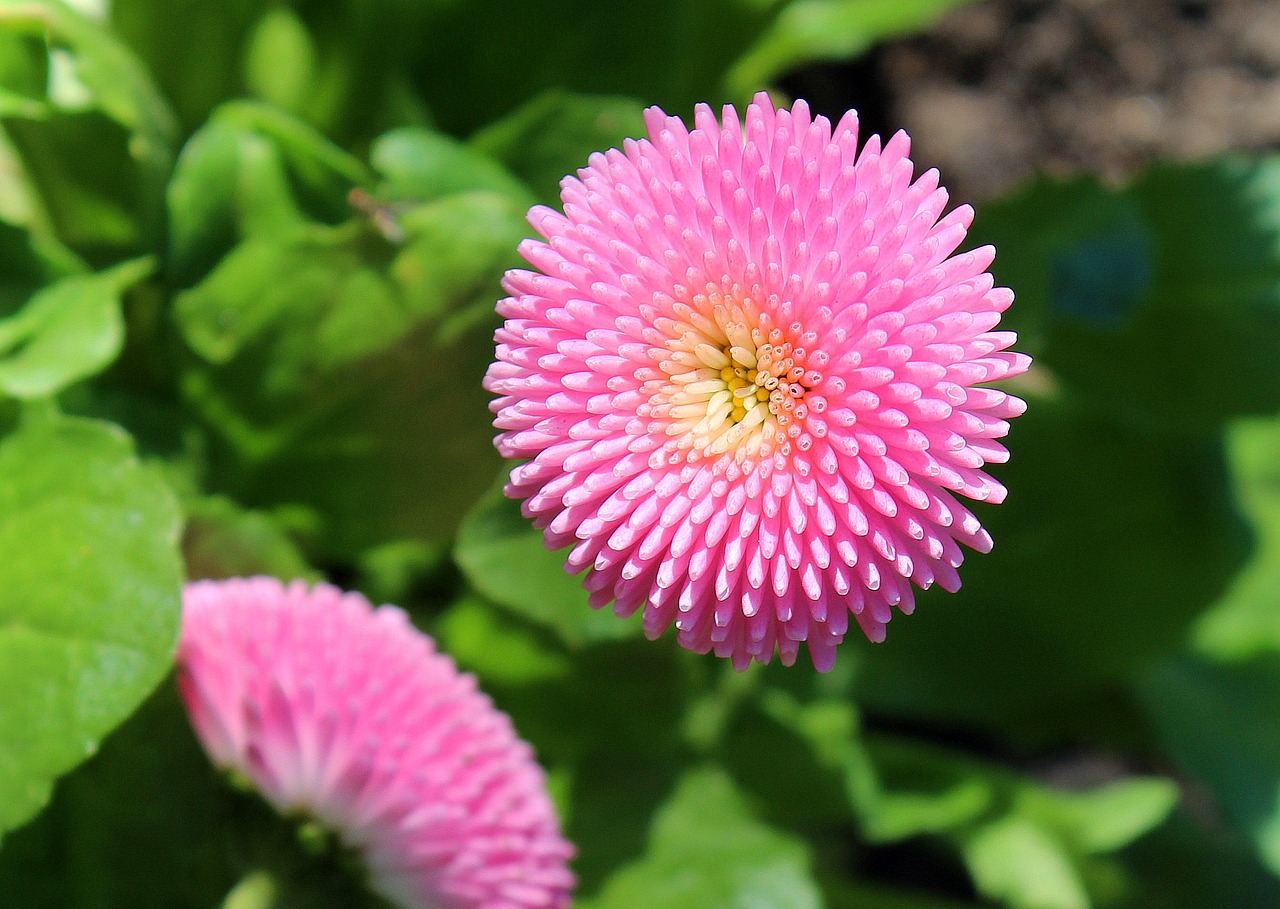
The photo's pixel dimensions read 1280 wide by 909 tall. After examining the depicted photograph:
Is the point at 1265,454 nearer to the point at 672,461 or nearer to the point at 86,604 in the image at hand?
the point at 672,461

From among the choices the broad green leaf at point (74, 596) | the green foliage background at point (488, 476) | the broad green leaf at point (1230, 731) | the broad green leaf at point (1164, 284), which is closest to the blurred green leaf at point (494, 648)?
the green foliage background at point (488, 476)

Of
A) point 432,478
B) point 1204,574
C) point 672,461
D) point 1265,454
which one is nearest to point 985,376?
point 672,461

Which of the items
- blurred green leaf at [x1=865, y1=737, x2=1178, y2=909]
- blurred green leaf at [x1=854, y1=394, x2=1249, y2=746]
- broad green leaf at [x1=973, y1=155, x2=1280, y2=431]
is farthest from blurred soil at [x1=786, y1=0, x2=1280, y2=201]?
blurred green leaf at [x1=865, y1=737, x2=1178, y2=909]

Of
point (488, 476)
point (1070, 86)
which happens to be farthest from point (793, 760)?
point (1070, 86)

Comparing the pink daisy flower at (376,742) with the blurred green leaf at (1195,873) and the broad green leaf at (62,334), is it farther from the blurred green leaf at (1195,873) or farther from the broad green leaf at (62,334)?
the blurred green leaf at (1195,873)

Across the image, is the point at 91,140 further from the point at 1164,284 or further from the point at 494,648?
the point at 1164,284

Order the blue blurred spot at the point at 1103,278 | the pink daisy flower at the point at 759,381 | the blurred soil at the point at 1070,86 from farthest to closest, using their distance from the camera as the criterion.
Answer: the blurred soil at the point at 1070,86 < the blue blurred spot at the point at 1103,278 < the pink daisy flower at the point at 759,381

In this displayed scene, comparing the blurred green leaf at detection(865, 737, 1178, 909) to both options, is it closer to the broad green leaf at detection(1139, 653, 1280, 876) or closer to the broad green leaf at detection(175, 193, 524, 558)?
the broad green leaf at detection(1139, 653, 1280, 876)
